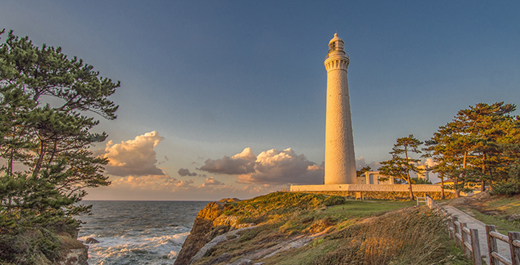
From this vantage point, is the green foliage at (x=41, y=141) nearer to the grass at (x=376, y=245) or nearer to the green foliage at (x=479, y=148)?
the grass at (x=376, y=245)

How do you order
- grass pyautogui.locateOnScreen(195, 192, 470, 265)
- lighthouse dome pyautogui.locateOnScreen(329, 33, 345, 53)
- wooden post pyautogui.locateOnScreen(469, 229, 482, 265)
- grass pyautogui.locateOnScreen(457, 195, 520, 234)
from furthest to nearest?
lighthouse dome pyautogui.locateOnScreen(329, 33, 345, 53)
grass pyautogui.locateOnScreen(457, 195, 520, 234)
grass pyautogui.locateOnScreen(195, 192, 470, 265)
wooden post pyautogui.locateOnScreen(469, 229, 482, 265)

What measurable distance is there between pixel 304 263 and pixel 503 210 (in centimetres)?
1683

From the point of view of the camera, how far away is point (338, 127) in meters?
36.0

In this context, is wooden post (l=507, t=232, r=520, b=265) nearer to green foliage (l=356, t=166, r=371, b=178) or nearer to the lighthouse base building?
the lighthouse base building

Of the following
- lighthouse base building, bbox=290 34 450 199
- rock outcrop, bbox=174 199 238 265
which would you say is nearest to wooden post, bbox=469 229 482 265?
rock outcrop, bbox=174 199 238 265

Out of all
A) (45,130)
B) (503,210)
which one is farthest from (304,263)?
(503,210)

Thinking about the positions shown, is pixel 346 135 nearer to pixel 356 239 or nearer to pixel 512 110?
pixel 512 110

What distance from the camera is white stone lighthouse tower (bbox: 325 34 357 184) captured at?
35.3m

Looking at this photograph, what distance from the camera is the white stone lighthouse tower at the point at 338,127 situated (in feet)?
116

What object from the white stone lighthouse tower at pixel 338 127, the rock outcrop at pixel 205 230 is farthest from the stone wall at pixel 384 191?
the rock outcrop at pixel 205 230

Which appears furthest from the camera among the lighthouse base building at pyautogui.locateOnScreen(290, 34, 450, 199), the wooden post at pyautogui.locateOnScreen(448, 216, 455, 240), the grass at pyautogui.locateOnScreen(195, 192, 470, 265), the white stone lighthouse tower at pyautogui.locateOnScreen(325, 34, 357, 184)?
the white stone lighthouse tower at pyautogui.locateOnScreen(325, 34, 357, 184)

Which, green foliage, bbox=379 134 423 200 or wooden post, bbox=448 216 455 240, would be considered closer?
wooden post, bbox=448 216 455 240

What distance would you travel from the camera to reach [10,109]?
1038cm

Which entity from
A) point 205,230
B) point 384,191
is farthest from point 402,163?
point 205,230
